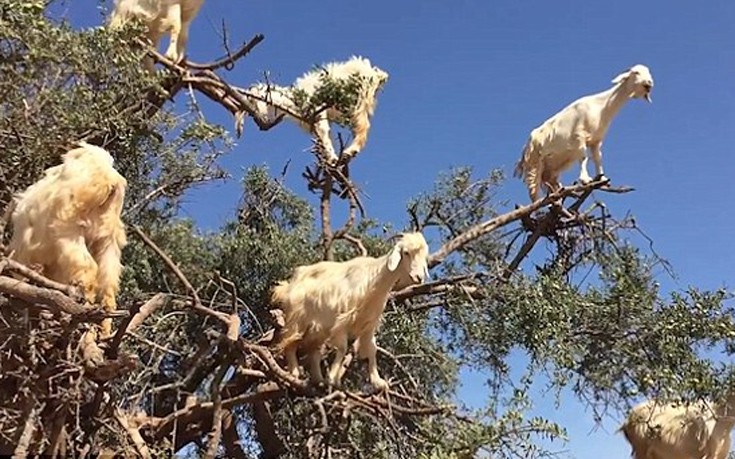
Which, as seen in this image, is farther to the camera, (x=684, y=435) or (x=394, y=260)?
(x=684, y=435)

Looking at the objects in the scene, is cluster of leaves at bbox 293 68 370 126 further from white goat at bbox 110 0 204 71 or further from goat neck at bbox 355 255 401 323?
goat neck at bbox 355 255 401 323

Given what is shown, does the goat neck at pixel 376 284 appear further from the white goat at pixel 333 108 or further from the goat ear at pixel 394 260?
the white goat at pixel 333 108

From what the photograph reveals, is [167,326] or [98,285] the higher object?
[167,326]

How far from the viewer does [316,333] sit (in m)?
6.09

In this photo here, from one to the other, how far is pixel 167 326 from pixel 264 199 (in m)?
2.56

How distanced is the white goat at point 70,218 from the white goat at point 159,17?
7.06ft

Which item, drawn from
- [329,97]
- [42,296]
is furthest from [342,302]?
[42,296]

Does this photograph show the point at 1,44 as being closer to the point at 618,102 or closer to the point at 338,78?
the point at 338,78

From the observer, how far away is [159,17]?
761cm

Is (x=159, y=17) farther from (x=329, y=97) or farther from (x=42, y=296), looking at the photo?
(x=42, y=296)

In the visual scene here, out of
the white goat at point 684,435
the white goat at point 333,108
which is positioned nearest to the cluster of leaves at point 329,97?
the white goat at point 333,108

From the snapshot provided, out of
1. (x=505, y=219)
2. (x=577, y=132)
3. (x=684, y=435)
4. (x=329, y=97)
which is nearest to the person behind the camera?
(x=329, y=97)

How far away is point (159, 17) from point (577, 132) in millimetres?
3981

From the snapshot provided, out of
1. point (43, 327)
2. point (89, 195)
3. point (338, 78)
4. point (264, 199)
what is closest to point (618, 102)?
point (338, 78)
